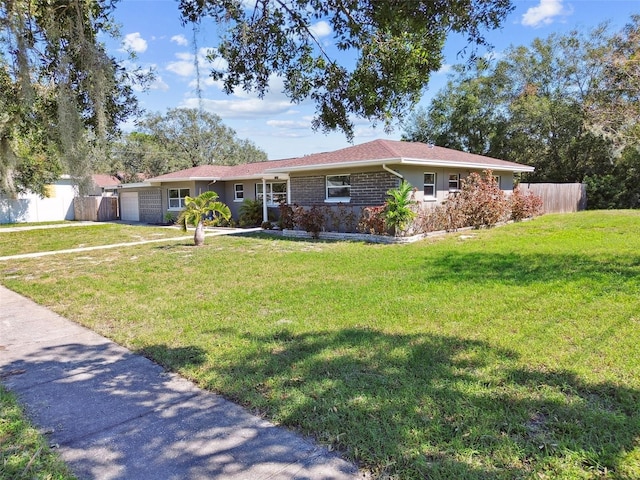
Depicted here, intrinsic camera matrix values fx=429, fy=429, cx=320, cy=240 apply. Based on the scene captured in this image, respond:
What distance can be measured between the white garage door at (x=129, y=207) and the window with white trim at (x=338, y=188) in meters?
15.7

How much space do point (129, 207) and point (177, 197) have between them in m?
5.90

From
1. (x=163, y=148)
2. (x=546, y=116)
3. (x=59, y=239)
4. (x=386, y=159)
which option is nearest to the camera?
(x=386, y=159)

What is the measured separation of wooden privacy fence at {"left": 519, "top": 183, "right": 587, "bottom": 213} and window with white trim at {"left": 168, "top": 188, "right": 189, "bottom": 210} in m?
17.7

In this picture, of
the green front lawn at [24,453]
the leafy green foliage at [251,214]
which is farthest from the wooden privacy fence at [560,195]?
the green front lawn at [24,453]

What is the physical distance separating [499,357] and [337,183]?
1288cm

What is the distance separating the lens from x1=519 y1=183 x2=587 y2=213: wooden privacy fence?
73.3ft

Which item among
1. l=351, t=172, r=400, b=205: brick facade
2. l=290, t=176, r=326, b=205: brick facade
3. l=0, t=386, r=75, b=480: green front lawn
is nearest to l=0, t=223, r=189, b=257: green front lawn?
l=290, t=176, r=326, b=205: brick facade

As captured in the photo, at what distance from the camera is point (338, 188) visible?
16.6 m

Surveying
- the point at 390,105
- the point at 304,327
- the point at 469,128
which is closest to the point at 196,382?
the point at 304,327

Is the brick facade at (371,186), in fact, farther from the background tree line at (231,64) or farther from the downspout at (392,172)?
the background tree line at (231,64)

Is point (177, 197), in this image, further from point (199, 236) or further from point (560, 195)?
point (560, 195)

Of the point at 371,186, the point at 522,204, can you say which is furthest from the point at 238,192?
the point at 522,204

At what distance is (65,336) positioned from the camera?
5457 millimetres

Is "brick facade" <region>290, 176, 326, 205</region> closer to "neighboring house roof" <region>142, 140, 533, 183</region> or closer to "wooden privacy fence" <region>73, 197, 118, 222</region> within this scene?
"neighboring house roof" <region>142, 140, 533, 183</region>
